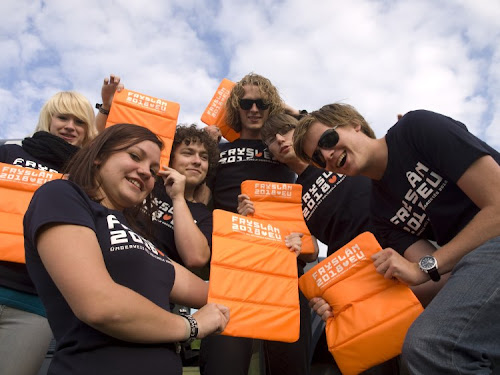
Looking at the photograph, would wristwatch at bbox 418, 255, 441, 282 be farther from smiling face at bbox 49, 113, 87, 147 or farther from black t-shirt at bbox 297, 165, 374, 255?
smiling face at bbox 49, 113, 87, 147

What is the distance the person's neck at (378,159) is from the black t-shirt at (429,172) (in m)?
0.05

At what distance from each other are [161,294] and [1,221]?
144 centimetres

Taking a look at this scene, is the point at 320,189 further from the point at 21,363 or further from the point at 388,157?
the point at 21,363

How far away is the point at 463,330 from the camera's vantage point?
1552 millimetres

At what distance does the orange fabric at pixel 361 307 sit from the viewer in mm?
2145

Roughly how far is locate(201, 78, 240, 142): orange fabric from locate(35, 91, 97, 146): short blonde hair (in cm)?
126

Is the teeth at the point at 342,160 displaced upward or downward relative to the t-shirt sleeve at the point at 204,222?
upward

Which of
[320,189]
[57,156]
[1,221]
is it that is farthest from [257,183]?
[1,221]

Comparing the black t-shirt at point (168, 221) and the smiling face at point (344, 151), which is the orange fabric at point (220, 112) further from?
the smiling face at point (344, 151)

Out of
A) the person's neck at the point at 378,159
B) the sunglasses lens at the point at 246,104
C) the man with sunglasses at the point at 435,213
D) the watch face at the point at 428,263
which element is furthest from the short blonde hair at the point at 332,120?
the sunglasses lens at the point at 246,104

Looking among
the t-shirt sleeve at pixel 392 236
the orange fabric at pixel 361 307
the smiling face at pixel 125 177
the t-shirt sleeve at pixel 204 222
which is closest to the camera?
the smiling face at pixel 125 177

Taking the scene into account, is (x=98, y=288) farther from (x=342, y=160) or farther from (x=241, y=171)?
(x=241, y=171)

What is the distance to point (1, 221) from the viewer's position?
2.52 metres

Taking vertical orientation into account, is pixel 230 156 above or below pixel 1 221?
above
